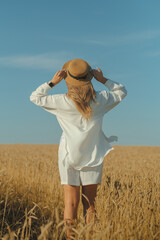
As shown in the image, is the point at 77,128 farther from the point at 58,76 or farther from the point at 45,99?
the point at 58,76

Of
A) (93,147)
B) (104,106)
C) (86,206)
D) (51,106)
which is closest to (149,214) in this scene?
(86,206)

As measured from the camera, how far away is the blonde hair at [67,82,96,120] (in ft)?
9.83

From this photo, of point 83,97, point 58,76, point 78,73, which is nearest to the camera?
point 83,97

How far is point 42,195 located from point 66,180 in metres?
1.96

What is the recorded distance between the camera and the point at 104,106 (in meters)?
3.16

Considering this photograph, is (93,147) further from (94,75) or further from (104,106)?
(94,75)

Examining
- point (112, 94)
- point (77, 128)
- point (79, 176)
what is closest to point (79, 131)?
point (77, 128)

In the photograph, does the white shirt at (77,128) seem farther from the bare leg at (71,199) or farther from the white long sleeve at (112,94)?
the bare leg at (71,199)

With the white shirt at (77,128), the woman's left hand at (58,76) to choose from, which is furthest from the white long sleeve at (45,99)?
the woman's left hand at (58,76)

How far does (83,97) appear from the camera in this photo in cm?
300

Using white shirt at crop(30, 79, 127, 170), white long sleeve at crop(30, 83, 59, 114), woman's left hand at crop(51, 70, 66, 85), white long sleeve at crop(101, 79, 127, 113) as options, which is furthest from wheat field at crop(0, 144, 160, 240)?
woman's left hand at crop(51, 70, 66, 85)

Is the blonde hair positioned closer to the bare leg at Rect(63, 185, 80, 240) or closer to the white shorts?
the white shorts

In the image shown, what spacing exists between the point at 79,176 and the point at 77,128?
0.53m

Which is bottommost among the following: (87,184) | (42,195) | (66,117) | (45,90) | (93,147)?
(42,195)
